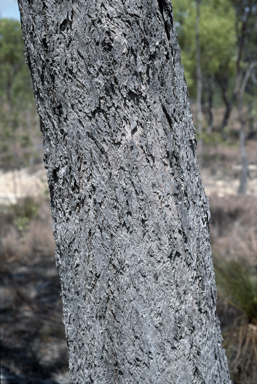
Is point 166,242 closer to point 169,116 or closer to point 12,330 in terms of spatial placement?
point 169,116

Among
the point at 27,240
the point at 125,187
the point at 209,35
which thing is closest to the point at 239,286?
the point at 125,187

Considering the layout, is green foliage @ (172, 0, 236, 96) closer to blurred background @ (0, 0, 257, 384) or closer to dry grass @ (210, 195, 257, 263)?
blurred background @ (0, 0, 257, 384)

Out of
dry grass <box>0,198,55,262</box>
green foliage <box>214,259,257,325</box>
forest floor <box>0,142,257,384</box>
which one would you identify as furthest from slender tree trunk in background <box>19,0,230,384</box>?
dry grass <box>0,198,55,262</box>

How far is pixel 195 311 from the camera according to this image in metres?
1.10

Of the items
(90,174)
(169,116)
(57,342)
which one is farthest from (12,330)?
(169,116)

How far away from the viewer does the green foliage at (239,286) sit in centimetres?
258

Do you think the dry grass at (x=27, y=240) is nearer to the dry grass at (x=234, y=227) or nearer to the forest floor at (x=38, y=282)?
the forest floor at (x=38, y=282)

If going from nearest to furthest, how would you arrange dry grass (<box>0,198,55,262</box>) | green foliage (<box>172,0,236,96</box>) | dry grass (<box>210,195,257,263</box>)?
dry grass (<box>210,195,257,263</box>) → dry grass (<box>0,198,55,262</box>) → green foliage (<box>172,0,236,96</box>)

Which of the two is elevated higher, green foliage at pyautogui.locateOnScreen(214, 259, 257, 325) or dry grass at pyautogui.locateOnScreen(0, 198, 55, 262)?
green foliage at pyautogui.locateOnScreen(214, 259, 257, 325)

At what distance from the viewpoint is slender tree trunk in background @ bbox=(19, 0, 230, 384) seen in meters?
0.95

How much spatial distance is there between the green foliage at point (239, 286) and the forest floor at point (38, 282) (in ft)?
0.71

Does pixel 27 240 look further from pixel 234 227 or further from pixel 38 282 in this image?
pixel 234 227

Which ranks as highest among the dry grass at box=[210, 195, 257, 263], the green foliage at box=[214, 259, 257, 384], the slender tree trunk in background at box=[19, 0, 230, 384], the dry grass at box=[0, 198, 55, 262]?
the slender tree trunk in background at box=[19, 0, 230, 384]

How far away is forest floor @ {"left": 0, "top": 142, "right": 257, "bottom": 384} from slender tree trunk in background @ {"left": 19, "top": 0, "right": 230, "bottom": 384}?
4.32ft
